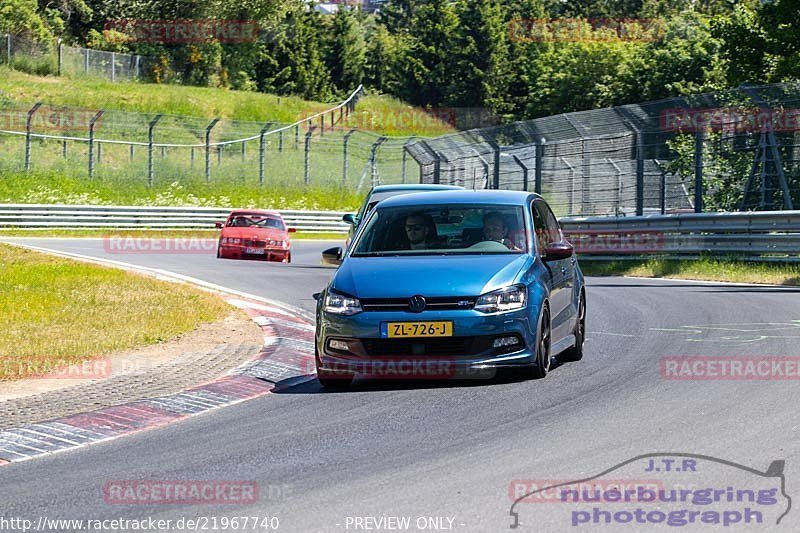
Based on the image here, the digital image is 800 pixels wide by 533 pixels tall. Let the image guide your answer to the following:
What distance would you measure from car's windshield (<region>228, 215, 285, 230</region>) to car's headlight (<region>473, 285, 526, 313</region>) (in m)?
21.4

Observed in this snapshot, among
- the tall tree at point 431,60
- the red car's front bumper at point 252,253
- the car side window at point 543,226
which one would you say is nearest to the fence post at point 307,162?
the red car's front bumper at point 252,253

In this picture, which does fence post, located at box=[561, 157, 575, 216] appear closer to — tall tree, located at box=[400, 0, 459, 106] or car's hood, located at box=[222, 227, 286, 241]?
car's hood, located at box=[222, 227, 286, 241]

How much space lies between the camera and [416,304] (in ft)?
31.7

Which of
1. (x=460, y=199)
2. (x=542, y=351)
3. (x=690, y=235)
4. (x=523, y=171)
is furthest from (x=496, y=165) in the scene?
(x=542, y=351)

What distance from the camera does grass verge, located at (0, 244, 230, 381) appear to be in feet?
41.1

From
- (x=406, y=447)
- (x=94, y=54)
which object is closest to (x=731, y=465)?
(x=406, y=447)

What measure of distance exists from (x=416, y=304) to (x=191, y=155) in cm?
4164

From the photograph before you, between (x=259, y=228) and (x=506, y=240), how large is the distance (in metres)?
20.4

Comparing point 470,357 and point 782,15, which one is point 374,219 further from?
point 782,15

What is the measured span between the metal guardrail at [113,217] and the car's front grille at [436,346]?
32.8 m

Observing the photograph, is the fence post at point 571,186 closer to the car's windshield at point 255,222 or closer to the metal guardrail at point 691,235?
the metal guardrail at point 691,235

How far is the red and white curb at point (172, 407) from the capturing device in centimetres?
818

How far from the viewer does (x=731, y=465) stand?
6.71 meters

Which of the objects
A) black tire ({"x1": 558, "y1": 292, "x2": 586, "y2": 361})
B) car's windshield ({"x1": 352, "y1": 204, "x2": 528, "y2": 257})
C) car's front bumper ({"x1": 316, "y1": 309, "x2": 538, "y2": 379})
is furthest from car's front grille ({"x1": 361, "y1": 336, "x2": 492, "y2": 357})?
black tire ({"x1": 558, "y1": 292, "x2": 586, "y2": 361})
